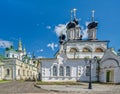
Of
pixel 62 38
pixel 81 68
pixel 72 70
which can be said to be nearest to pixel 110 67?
pixel 81 68

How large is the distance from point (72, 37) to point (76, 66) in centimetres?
1806

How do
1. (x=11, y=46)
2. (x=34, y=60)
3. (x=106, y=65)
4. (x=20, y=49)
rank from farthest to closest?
(x=34, y=60) < (x=20, y=49) < (x=11, y=46) < (x=106, y=65)

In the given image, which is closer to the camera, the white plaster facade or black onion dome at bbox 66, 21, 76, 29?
the white plaster facade

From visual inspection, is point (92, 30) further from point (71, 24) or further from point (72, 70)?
point (72, 70)

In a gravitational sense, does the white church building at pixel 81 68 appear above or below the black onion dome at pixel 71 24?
below

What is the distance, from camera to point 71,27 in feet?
210

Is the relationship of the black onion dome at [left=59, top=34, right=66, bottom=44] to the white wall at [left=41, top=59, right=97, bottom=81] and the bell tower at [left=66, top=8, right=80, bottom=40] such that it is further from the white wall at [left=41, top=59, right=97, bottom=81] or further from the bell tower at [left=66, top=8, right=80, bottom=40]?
the white wall at [left=41, top=59, right=97, bottom=81]

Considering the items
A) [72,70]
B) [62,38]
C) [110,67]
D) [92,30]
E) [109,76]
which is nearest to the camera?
[110,67]

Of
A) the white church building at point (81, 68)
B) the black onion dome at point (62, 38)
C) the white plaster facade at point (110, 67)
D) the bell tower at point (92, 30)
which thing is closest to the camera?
the white plaster facade at point (110, 67)

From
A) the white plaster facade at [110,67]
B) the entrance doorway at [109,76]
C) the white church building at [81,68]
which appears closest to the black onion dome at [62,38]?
the white church building at [81,68]

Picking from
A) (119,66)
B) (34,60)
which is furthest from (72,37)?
(34,60)

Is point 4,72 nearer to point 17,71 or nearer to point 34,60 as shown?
point 17,71

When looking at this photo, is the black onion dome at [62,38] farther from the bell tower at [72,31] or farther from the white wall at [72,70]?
the white wall at [72,70]

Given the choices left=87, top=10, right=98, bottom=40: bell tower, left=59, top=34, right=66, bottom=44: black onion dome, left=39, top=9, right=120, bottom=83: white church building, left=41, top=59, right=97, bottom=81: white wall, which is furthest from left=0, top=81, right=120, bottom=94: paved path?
left=59, top=34, right=66, bottom=44: black onion dome
